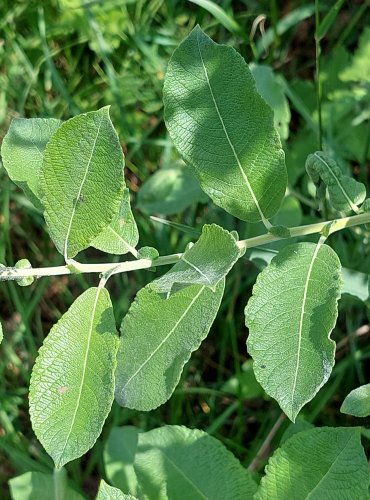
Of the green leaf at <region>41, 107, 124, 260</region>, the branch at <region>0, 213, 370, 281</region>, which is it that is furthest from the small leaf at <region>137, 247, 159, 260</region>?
the green leaf at <region>41, 107, 124, 260</region>

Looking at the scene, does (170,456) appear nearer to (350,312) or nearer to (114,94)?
(350,312)

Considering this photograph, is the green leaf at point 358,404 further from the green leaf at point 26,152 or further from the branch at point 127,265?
the green leaf at point 26,152

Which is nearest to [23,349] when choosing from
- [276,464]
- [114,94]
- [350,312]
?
[114,94]

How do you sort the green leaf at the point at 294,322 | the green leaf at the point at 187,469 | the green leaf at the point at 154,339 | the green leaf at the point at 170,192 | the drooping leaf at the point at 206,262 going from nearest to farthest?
the drooping leaf at the point at 206,262 → the green leaf at the point at 294,322 → the green leaf at the point at 154,339 → the green leaf at the point at 187,469 → the green leaf at the point at 170,192

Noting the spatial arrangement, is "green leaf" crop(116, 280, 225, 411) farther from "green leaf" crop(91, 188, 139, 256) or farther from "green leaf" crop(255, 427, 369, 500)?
"green leaf" crop(255, 427, 369, 500)

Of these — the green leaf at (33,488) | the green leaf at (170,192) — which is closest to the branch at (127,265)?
the green leaf at (170,192)

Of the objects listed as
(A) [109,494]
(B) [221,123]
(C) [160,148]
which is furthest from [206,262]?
(C) [160,148]

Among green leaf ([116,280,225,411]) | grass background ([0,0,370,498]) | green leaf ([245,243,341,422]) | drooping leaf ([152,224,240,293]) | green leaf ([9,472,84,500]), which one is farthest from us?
grass background ([0,0,370,498])
